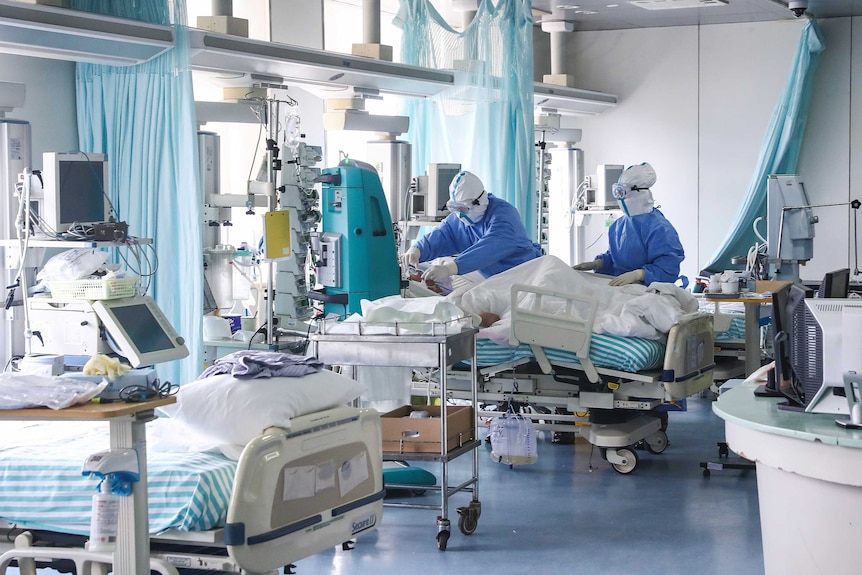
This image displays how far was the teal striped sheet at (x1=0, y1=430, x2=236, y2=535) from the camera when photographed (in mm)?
3188

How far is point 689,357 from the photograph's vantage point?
5.81 metres

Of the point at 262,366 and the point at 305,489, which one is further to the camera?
the point at 262,366

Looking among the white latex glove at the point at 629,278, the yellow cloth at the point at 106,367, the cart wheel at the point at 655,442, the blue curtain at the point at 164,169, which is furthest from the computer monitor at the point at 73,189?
the cart wheel at the point at 655,442

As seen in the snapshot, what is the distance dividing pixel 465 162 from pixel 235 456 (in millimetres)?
5198

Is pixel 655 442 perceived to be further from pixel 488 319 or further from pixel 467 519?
pixel 467 519

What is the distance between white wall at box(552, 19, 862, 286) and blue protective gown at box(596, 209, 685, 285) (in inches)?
164

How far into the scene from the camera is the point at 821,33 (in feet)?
33.8

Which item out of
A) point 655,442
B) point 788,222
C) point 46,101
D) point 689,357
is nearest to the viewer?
point 689,357

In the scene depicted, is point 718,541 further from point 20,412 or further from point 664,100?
point 664,100

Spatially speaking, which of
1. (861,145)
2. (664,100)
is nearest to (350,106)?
(664,100)

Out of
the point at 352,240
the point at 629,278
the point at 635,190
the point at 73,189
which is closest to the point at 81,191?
the point at 73,189

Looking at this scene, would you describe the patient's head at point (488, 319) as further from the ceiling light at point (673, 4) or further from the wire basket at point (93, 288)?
the ceiling light at point (673, 4)

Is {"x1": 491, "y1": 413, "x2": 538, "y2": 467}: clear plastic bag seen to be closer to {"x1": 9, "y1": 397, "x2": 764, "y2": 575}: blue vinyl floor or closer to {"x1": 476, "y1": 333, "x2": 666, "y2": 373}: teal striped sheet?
{"x1": 9, "y1": 397, "x2": 764, "y2": 575}: blue vinyl floor

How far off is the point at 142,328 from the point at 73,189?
0.89 m
